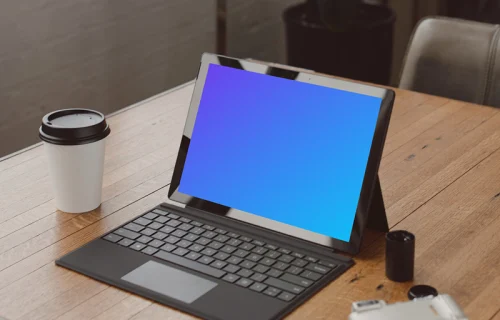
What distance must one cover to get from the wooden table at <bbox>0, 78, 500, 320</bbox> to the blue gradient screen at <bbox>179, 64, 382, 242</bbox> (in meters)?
0.11

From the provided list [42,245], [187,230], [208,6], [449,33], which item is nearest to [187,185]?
[187,230]

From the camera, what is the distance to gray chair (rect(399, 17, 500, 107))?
2377 mm

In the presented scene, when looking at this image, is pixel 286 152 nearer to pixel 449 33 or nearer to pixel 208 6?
pixel 449 33

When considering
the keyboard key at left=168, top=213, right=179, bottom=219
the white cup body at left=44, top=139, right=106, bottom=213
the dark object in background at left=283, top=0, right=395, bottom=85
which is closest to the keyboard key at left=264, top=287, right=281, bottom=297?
the keyboard key at left=168, top=213, right=179, bottom=219

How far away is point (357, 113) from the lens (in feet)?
4.66

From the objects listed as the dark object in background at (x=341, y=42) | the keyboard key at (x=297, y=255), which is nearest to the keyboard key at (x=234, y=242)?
the keyboard key at (x=297, y=255)

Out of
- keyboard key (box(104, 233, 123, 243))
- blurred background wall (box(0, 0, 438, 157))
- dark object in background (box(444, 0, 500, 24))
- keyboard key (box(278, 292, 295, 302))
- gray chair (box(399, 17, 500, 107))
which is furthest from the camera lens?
dark object in background (box(444, 0, 500, 24))

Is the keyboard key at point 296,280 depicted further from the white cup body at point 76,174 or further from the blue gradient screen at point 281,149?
the white cup body at point 76,174

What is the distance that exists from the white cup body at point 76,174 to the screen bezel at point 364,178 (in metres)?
0.15

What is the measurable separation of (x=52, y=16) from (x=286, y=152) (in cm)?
190

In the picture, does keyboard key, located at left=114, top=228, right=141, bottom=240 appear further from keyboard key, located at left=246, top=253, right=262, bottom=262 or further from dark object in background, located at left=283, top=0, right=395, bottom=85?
dark object in background, located at left=283, top=0, right=395, bottom=85

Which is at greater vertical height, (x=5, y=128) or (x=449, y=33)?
(x=449, y=33)

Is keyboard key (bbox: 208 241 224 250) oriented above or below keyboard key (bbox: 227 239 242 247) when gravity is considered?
below

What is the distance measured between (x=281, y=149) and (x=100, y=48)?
80.5 inches
